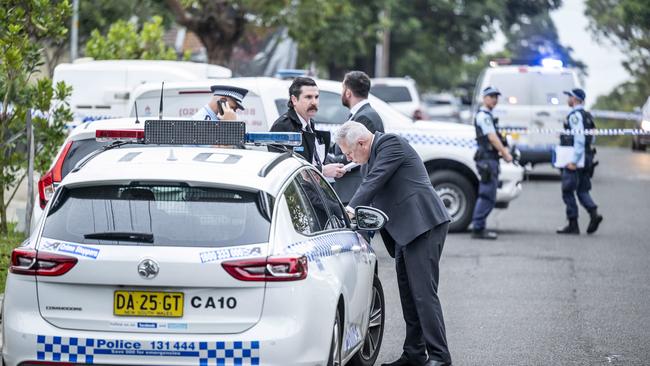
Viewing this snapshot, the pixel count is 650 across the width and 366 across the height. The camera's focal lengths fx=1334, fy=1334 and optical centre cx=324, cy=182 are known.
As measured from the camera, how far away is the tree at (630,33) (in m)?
45.0

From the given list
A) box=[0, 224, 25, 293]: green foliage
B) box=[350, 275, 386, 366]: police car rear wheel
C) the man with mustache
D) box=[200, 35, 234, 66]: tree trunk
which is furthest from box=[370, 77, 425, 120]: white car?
box=[350, 275, 386, 366]: police car rear wheel

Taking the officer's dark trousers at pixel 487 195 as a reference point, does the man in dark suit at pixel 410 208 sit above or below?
above

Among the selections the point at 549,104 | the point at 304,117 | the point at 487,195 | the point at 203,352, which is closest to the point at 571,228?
the point at 487,195

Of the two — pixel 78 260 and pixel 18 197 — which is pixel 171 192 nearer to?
pixel 78 260

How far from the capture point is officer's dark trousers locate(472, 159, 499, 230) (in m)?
15.9

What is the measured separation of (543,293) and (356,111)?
2.51 m

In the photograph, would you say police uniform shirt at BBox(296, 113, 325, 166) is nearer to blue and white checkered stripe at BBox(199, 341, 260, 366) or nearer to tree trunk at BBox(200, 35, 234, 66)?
blue and white checkered stripe at BBox(199, 341, 260, 366)

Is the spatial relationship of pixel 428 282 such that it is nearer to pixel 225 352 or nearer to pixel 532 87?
pixel 225 352

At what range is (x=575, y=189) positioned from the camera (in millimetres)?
16953

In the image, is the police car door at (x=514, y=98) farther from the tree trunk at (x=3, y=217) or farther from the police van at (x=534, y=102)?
the tree trunk at (x=3, y=217)

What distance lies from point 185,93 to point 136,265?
805 centimetres

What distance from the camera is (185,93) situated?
14.1 meters

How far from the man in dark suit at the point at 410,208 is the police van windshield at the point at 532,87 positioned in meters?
15.7

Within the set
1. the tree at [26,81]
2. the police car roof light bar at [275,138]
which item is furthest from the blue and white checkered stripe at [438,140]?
the police car roof light bar at [275,138]
